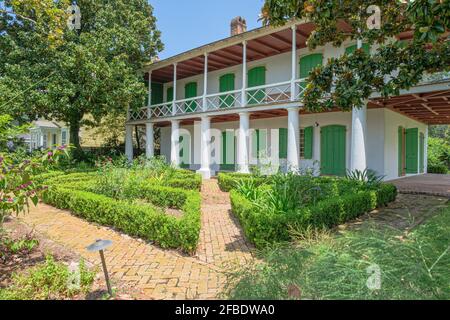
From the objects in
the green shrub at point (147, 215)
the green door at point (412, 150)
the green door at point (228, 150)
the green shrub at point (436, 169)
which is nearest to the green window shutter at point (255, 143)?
the green door at point (228, 150)

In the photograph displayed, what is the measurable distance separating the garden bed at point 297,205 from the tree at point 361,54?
6.16 feet

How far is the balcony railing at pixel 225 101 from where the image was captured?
492 inches

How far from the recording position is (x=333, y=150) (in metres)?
12.8

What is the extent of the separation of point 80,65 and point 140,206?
1052 centimetres

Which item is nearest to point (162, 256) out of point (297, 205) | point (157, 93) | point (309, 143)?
point (297, 205)

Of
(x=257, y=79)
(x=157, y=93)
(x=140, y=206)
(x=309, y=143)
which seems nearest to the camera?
(x=140, y=206)

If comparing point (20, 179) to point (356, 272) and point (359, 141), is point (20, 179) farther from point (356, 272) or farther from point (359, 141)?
point (359, 141)

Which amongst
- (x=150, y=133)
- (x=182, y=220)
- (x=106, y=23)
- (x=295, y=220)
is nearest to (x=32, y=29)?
(x=106, y=23)

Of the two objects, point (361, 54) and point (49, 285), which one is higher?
point (361, 54)

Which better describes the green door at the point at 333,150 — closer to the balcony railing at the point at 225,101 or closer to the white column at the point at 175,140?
the balcony railing at the point at 225,101

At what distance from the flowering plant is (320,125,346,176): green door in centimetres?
1129

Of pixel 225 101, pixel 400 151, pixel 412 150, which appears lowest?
pixel 400 151

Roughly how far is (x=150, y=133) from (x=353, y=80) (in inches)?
567

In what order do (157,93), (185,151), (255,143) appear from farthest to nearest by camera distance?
(157,93)
(185,151)
(255,143)
